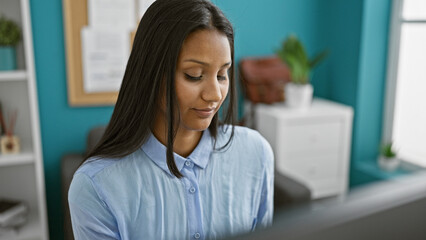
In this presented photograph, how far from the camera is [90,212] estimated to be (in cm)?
64

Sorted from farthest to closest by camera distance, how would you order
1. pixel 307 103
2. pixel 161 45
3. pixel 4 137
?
1. pixel 307 103
2. pixel 4 137
3. pixel 161 45

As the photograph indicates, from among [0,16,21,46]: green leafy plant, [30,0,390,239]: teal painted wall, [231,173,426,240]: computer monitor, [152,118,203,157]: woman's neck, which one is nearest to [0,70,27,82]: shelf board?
[0,16,21,46]: green leafy plant

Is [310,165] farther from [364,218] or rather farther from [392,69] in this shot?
[364,218]

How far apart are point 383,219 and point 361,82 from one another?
7.04 feet

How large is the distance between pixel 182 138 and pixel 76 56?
4.55 ft

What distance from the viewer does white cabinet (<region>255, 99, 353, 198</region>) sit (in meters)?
2.11

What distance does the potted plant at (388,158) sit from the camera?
2.26 meters

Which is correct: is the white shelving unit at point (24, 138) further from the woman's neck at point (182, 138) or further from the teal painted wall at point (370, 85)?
the teal painted wall at point (370, 85)

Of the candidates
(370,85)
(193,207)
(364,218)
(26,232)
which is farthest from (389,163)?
(364,218)

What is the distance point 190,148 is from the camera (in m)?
0.74

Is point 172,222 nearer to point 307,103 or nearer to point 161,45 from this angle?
point 161,45

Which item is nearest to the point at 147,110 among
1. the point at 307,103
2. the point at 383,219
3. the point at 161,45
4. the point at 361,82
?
the point at 161,45

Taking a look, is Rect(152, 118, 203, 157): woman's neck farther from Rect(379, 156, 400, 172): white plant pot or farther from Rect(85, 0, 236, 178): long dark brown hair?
Rect(379, 156, 400, 172): white plant pot

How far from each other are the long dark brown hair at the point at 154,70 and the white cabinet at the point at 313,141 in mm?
1442
